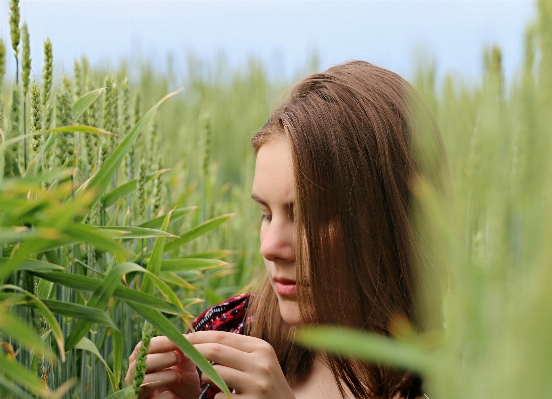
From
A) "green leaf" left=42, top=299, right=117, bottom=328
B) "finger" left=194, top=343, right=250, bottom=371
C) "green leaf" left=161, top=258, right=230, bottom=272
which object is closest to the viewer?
"green leaf" left=42, top=299, right=117, bottom=328

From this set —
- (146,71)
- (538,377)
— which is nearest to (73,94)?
(538,377)

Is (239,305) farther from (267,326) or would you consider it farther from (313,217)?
(313,217)

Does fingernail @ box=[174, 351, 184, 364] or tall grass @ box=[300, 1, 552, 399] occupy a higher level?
tall grass @ box=[300, 1, 552, 399]

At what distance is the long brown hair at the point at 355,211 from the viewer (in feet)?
3.84

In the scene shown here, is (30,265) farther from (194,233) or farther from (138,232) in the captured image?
(194,233)

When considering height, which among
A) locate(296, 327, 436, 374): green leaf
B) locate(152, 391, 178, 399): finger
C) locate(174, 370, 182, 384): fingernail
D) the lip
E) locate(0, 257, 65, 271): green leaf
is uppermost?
locate(296, 327, 436, 374): green leaf

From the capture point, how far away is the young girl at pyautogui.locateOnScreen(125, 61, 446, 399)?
45.8 inches

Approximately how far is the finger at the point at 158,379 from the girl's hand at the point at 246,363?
0.14 metres

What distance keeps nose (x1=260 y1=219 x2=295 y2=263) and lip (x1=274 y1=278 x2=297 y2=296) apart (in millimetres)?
45

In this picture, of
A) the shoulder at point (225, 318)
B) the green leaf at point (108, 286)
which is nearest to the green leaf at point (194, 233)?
the shoulder at point (225, 318)

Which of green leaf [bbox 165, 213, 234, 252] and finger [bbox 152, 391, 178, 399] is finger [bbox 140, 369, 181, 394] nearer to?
finger [bbox 152, 391, 178, 399]

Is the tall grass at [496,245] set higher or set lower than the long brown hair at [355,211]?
higher

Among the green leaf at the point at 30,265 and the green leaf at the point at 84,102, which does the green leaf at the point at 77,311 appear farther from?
the green leaf at the point at 84,102

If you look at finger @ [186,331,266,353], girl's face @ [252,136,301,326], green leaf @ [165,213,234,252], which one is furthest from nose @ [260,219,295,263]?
green leaf @ [165,213,234,252]
